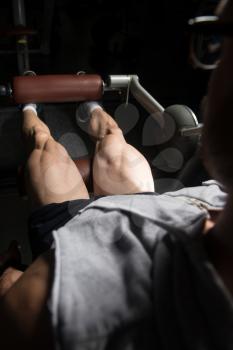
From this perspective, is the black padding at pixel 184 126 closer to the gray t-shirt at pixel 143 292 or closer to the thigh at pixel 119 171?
the thigh at pixel 119 171

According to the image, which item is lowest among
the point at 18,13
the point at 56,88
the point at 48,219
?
the point at 48,219

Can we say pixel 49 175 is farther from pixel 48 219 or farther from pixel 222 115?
pixel 222 115

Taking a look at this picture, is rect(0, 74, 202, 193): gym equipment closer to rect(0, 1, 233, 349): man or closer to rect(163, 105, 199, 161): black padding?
rect(163, 105, 199, 161): black padding

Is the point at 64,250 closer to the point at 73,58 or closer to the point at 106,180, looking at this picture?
the point at 106,180

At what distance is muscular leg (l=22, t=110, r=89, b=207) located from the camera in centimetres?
84

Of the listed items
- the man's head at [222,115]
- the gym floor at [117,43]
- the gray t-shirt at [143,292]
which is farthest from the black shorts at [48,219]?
the gym floor at [117,43]

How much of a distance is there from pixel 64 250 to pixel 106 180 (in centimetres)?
49

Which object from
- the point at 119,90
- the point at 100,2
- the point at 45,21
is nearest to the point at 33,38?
the point at 45,21

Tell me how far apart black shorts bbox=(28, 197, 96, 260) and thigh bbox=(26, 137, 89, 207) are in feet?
0.14

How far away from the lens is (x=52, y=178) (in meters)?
0.86

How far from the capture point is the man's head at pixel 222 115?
36cm

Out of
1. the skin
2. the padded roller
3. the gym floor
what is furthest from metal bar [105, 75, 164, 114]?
the gym floor

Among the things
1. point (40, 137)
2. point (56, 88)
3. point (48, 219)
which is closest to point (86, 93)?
point (56, 88)

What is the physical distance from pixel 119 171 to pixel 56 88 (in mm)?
582
